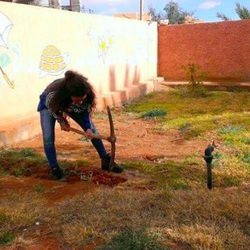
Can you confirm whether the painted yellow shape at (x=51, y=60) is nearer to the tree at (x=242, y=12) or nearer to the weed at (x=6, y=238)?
the weed at (x=6, y=238)

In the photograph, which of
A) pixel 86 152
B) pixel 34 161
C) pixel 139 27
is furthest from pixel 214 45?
pixel 34 161

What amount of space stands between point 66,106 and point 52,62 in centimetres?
415

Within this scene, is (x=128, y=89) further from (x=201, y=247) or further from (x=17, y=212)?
(x=201, y=247)

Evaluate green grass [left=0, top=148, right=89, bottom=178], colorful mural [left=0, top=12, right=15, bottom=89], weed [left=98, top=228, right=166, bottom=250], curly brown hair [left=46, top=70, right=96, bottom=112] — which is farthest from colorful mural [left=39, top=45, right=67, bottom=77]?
weed [left=98, top=228, right=166, bottom=250]

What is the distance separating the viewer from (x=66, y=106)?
484cm

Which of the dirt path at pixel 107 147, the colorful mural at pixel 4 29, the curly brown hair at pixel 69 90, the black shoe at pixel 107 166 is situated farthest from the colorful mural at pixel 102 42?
the curly brown hair at pixel 69 90

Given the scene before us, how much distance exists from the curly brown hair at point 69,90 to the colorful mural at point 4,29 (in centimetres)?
288

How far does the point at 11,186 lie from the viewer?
505 cm

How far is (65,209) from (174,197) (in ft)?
2.97

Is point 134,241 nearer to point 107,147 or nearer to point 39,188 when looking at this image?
point 39,188

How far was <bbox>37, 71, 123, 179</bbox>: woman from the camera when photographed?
14.8ft

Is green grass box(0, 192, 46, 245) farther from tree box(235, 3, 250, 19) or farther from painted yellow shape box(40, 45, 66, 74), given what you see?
tree box(235, 3, 250, 19)

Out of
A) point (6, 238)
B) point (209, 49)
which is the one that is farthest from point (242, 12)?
point (6, 238)

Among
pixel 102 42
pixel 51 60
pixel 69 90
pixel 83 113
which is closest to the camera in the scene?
pixel 69 90
